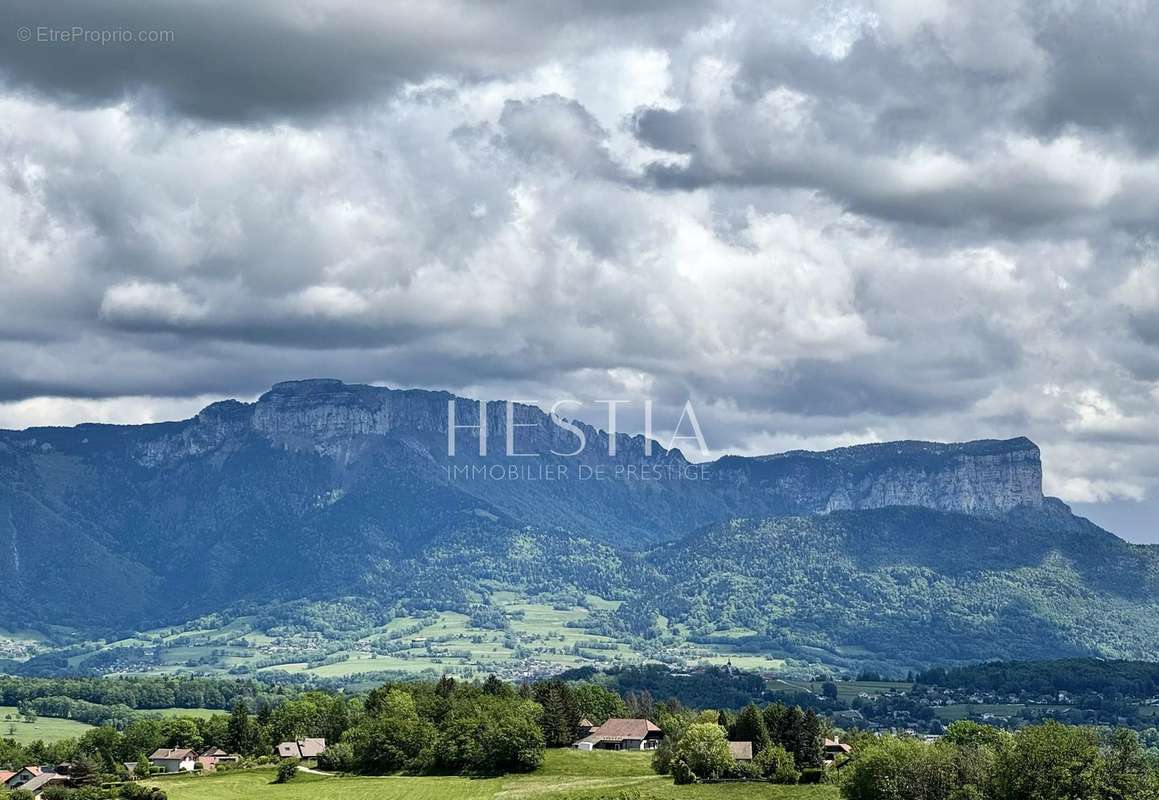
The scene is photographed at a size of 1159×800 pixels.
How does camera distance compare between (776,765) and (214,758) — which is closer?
(776,765)

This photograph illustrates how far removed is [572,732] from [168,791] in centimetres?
4639

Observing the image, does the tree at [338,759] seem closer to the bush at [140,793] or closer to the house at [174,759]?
the bush at [140,793]

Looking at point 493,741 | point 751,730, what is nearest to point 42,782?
point 493,741

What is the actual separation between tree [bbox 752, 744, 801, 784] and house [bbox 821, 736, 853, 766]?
782 cm

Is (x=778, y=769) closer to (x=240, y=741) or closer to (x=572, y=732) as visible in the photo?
(x=572, y=732)

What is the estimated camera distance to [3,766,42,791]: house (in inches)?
6531

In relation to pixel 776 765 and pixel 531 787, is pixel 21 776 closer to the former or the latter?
pixel 531 787

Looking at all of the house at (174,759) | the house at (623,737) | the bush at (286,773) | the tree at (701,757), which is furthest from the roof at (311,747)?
the tree at (701,757)

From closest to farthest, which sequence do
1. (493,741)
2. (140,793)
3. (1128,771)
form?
1. (1128,771)
2. (140,793)
3. (493,741)

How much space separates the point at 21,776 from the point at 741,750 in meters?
82.1

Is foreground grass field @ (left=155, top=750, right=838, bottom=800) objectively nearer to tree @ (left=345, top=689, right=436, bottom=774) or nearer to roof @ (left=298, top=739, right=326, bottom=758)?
tree @ (left=345, top=689, right=436, bottom=774)

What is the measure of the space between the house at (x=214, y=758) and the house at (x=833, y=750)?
241 ft

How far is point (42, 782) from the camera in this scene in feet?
529

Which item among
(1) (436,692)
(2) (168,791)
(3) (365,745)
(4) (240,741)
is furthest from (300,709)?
(2) (168,791)
